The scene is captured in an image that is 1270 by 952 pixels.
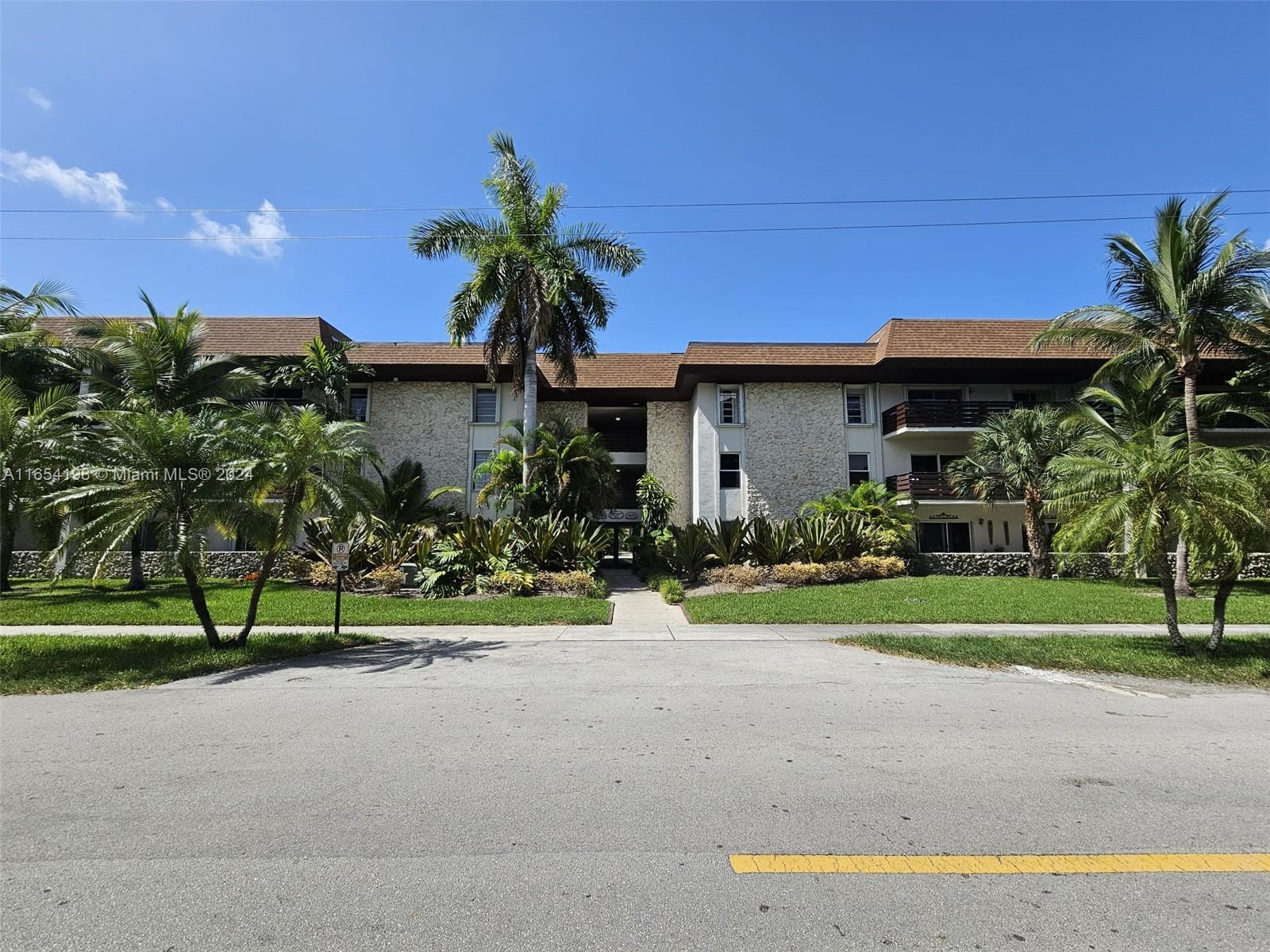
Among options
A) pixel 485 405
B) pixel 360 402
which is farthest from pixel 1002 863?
pixel 360 402

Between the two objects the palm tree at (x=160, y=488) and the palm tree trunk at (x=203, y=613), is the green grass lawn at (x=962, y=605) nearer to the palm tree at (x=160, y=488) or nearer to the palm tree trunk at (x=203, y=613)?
the palm tree trunk at (x=203, y=613)

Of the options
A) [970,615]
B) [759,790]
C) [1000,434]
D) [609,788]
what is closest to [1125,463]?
[970,615]

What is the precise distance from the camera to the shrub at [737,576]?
62.6ft

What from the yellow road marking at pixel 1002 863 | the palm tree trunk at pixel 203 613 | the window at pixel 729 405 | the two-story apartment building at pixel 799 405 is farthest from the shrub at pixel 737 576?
the yellow road marking at pixel 1002 863

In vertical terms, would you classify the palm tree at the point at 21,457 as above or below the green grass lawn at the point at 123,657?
above

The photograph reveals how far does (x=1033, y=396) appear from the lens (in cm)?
2781

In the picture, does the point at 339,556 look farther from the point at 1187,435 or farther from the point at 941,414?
the point at 941,414

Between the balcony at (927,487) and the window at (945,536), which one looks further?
the window at (945,536)

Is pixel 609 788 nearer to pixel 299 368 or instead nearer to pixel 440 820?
pixel 440 820

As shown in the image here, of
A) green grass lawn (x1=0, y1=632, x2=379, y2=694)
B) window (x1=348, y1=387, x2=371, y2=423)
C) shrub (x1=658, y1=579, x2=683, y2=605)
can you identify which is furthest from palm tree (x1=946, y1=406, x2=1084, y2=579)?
window (x1=348, y1=387, x2=371, y2=423)

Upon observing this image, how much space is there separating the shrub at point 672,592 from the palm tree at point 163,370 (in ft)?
42.9

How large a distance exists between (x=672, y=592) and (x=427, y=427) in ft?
48.9

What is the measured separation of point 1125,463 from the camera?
936cm

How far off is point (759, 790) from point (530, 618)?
9.99 m
